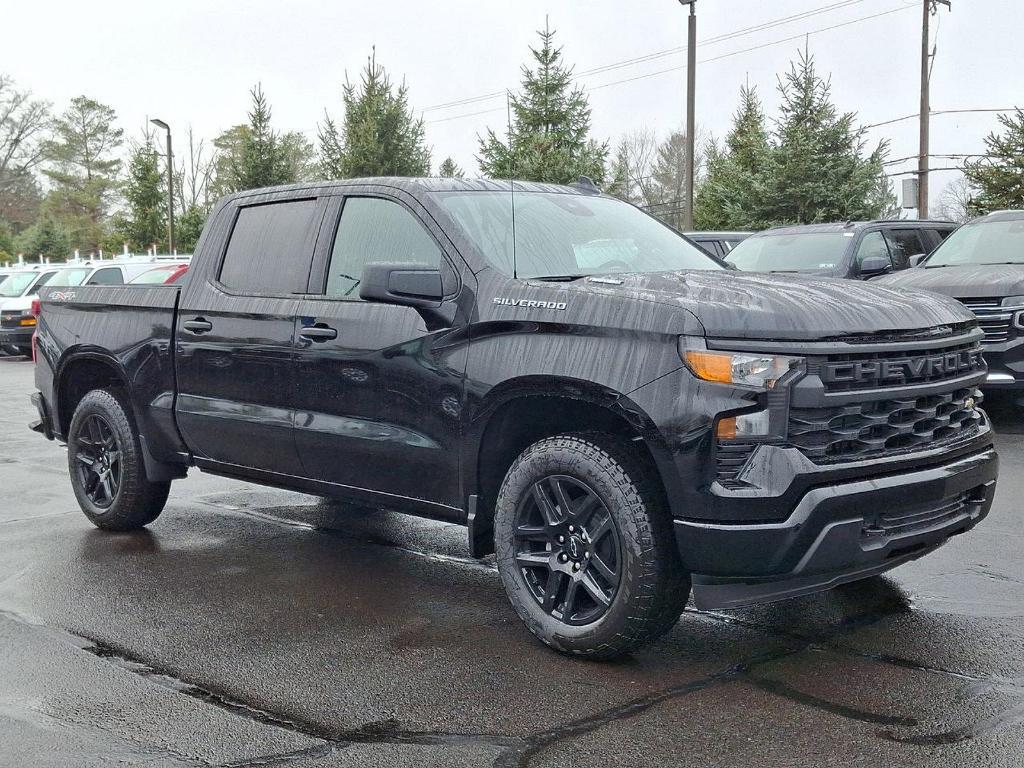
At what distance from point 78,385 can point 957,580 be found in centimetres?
507

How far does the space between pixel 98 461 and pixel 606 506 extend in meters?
3.80

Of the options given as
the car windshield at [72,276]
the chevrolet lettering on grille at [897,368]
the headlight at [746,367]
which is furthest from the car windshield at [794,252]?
the car windshield at [72,276]

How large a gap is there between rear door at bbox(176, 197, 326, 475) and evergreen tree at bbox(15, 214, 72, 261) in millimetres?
63091

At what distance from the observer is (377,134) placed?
34156 millimetres

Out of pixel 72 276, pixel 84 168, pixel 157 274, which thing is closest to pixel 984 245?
pixel 157 274

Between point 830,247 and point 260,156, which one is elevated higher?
point 260,156

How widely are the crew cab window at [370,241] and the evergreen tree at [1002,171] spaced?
26.6m

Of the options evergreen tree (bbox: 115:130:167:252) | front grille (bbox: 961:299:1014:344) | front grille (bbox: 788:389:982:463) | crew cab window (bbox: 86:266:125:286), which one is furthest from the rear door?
evergreen tree (bbox: 115:130:167:252)

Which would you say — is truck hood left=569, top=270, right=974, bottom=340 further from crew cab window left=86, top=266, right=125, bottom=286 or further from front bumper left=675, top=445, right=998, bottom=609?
crew cab window left=86, top=266, right=125, bottom=286

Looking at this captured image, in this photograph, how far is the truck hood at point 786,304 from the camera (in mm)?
3863

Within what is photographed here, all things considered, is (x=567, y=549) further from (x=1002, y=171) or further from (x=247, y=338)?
(x=1002, y=171)

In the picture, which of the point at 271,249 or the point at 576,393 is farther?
the point at 271,249

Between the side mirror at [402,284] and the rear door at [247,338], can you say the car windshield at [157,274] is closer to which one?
the rear door at [247,338]

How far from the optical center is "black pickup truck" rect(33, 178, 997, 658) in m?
3.84
